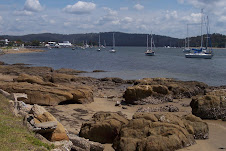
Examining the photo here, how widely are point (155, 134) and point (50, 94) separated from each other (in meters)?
9.29

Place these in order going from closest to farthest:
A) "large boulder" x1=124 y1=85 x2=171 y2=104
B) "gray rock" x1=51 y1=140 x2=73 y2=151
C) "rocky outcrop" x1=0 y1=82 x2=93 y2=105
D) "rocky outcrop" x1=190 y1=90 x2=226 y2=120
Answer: "gray rock" x1=51 y1=140 x2=73 y2=151 → "rocky outcrop" x1=190 y1=90 x2=226 y2=120 → "rocky outcrop" x1=0 y1=82 x2=93 y2=105 → "large boulder" x1=124 y1=85 x2=171 y2=104

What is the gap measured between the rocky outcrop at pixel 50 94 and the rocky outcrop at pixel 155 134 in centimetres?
761

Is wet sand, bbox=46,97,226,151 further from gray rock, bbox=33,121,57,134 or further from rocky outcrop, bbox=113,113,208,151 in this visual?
gray rock, bbox=33,121,57,134

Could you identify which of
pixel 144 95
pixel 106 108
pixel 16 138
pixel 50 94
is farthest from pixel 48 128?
pixel 144 95

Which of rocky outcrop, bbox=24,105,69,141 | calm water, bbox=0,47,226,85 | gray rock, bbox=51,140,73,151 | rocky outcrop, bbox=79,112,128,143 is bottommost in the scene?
calm water, bbox=0,47,226,85

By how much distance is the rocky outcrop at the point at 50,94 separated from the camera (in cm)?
1805

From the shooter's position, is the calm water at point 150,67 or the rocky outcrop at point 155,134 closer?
the rocky outcrop at point 155,134

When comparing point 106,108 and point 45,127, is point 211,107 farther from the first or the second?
point 45,127

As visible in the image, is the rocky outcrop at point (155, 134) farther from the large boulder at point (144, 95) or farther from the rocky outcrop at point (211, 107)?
the large boulder at point (144, 95)

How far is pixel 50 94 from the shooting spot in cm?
1833

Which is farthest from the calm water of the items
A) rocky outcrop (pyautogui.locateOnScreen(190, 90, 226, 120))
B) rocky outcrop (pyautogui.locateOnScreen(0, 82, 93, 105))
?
rocky outcrop (pyautogui.locateOnScreen(0, 82, 93, 105))

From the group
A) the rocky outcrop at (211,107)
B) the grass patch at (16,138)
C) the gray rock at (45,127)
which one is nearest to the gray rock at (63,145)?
the grass patch at (16,138)

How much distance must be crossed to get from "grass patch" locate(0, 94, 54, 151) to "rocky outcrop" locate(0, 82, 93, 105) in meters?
7.99

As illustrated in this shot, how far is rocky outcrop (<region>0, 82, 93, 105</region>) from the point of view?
59.2ft
